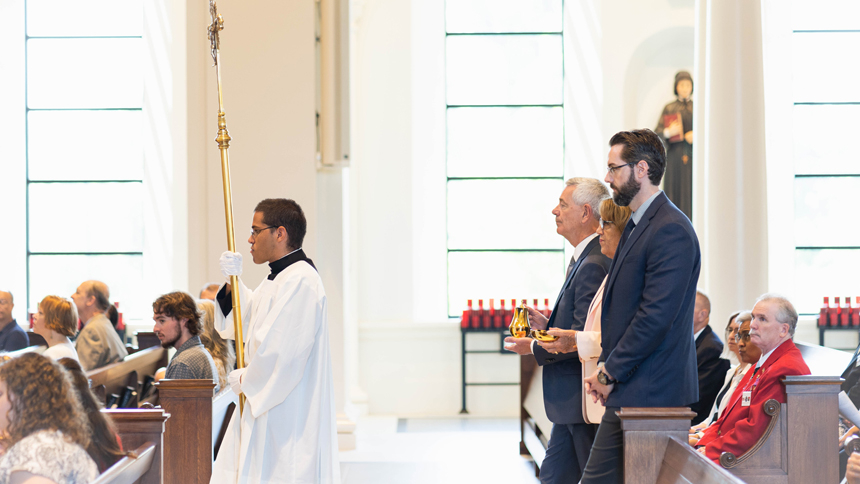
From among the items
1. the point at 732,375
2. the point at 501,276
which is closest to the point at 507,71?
the point at 501,276

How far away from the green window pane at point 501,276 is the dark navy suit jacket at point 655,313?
7319mm

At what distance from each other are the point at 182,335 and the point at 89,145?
22.8ft

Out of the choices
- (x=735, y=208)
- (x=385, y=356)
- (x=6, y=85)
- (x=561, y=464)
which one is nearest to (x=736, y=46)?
(x=735, y=208)

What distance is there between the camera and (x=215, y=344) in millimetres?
5148

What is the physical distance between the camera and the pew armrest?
11.1 feet

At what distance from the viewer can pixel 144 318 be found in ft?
33.2

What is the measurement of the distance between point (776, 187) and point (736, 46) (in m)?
4.08

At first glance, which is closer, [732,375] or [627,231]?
[627,231]

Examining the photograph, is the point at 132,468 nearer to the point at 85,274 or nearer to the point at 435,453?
the point at 435,453

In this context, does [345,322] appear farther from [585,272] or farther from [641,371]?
[641,371]

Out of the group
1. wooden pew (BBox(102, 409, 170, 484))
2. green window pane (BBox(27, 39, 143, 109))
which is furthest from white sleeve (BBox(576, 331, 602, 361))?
green window pane (BBox(27, 39, 143, 109))

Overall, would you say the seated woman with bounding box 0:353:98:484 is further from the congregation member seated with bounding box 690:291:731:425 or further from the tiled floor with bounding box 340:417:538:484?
the tiled floor with bounding box 340:417:538:484

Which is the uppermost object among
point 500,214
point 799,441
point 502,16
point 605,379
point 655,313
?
point 502,16

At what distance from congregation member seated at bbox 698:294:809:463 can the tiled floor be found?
106 inches
